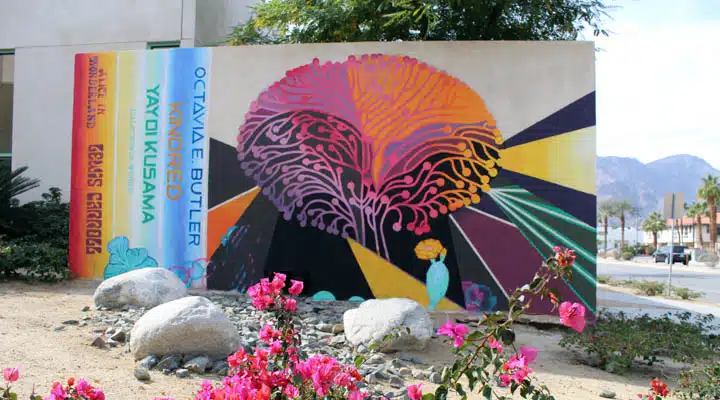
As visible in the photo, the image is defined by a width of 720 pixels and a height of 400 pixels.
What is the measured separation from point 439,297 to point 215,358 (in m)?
3.69

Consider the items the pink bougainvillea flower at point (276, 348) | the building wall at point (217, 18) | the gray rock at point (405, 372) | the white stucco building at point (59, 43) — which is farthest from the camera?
the building wall at point (217, 18)

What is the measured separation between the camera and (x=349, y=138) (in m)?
7.84

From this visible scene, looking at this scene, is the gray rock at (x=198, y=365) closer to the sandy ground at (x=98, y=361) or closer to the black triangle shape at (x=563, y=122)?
the sandy ground at (x=98, y=361)

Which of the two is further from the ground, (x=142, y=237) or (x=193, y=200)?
(x=193, y=200)

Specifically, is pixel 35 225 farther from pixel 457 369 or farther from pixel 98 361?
pixel 457 369

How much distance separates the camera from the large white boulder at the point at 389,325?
5.21 meters

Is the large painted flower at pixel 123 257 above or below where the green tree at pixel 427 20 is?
below

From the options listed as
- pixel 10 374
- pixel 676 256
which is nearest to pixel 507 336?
pixel 10 374

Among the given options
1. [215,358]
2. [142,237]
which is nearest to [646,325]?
[215,358]

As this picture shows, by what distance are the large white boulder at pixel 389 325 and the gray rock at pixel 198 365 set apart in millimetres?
1424

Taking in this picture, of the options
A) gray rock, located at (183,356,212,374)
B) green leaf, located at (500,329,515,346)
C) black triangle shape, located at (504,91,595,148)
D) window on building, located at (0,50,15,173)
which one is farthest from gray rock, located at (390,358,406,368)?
window on building, located at (0,50,15,173)

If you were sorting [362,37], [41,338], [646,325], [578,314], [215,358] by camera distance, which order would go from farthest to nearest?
[362,37] < [646,325] < [41,338] < [215,358] < [578,314]

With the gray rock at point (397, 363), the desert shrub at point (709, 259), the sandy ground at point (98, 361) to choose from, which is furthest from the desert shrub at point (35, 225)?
the desert shrub at point (709, 259)

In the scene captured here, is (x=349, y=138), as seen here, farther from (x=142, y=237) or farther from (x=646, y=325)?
(x=646, y=325)
